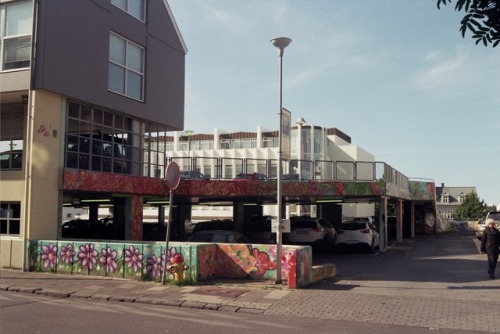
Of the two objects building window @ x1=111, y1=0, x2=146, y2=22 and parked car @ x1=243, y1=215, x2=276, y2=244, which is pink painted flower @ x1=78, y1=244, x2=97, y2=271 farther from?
parked car @ x1=243, y1=215, x2=276, y2=244

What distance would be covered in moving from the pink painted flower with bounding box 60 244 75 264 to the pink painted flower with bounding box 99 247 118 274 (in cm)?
102

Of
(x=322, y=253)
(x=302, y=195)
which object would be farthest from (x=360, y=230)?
(x=302, y=195)

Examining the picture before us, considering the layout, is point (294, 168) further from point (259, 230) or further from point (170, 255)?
point (170, 255)

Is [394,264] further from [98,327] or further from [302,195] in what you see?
[98,327]

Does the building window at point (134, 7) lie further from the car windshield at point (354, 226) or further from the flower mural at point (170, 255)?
the car windshield at point (354, 226)

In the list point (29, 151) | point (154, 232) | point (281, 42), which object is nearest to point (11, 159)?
point (29, 151)

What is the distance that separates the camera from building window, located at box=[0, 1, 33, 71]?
1538 cm

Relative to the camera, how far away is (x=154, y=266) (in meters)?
12.8

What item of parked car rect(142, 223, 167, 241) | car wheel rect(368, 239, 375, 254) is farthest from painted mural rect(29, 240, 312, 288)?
car wheel rect(368, 239, 375, 254)

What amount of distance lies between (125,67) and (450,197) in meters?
109

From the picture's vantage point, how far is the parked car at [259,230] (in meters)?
24.9

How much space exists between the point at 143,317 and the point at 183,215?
783 inches

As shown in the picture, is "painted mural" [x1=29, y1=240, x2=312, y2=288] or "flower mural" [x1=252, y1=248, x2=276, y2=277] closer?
"painted mural" [x1=29, y1=240, x2=312, y2=288]

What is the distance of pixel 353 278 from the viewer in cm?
1438
